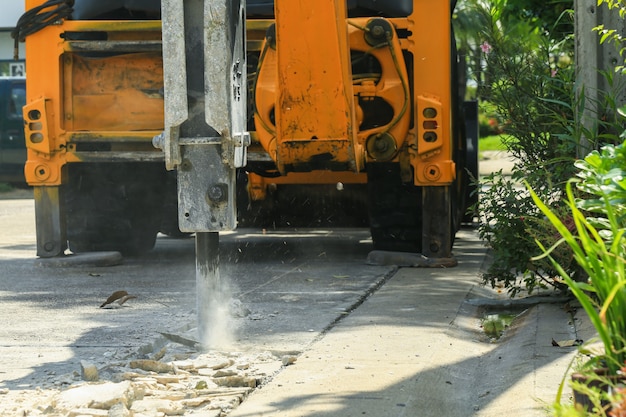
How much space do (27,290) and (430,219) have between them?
11.1 feet

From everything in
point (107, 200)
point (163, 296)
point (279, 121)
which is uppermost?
point (279, 121)

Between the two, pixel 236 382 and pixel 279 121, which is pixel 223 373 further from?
pixel 279 121

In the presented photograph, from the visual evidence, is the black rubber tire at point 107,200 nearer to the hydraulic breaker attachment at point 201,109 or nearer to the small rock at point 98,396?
the hydraulic breaker attachment at point 201,109

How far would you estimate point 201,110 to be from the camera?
582 centimetres

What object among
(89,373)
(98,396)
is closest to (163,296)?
(89,373)

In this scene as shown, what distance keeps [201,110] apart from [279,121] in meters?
2.73

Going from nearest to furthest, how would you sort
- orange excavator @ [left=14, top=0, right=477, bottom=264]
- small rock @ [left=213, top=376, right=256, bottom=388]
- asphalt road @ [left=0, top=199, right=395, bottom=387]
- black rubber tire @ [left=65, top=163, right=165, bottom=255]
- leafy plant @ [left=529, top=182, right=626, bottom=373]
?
leafy plant @ [left=529, top=182, right=626, bottom=373]
small rock @ [left=213, top=376, right=256, bottom=388]
asphalt road @ [left=0, top=199, right=395, bottom=387]
orange excavator @ [left=14, top=0, right=477, bottom=264]
black rubber tire @ [left=65, top=163, right=165, bottom=255]

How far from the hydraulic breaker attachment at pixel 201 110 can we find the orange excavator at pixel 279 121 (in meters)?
2.23

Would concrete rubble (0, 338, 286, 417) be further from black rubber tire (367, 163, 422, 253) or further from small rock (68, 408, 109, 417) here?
black rubber tire (367, 163, 422, 253)

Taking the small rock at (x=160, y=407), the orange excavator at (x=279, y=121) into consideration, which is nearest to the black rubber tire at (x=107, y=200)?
the orange excavator at (x=279, y=121)

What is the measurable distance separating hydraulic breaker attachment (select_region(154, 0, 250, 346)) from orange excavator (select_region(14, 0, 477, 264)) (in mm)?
2230

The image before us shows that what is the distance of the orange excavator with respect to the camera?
8.44m

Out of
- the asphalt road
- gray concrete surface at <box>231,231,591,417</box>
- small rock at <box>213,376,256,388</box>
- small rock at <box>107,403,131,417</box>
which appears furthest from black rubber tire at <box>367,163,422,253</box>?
small rock at <box>107,403,131,417</box>

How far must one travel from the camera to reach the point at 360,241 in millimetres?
12266
